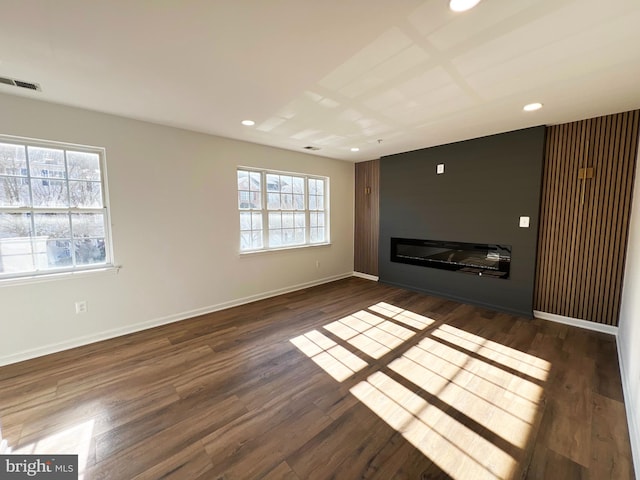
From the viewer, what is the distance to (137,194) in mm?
3039

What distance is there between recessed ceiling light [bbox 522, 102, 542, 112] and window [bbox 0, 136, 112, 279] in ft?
14.7

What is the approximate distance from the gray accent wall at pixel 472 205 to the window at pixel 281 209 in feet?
4.26

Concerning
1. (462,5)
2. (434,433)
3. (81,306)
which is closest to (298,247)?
(81,306)

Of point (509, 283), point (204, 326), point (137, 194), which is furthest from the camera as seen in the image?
point (509, 283)

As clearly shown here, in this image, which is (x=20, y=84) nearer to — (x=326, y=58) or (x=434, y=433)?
(x=326, y=58)

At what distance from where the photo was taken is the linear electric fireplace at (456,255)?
3.71 meters

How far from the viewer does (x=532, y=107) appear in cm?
264

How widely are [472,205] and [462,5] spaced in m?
3.04

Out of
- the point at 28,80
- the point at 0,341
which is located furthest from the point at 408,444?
the point at 28,80

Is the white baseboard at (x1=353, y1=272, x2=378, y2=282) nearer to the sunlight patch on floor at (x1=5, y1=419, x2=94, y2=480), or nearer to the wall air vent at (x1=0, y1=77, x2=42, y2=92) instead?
the sunlight patch on floor at (x1=5, y1=419, x2=94, y2=480)

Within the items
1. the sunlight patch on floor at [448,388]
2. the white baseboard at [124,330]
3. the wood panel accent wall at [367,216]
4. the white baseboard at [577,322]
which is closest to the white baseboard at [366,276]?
the wood panel accent wall at [367,216]

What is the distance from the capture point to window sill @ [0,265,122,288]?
2.43 meters

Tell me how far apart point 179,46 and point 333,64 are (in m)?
1.03

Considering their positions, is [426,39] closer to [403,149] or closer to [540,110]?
[540,110]
